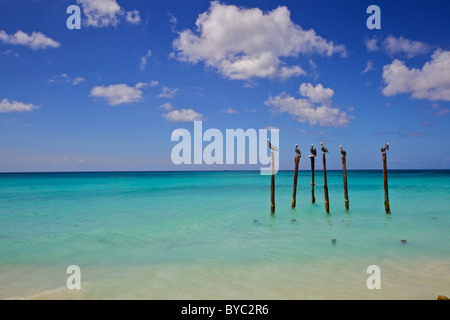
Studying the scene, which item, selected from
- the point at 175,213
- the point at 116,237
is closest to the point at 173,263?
the point at 116,237

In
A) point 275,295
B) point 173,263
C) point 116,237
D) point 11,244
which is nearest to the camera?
point 275,295

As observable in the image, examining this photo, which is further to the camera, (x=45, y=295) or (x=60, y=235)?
(x=60, y=235)

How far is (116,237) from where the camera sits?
38.0ft

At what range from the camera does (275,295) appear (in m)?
6.19

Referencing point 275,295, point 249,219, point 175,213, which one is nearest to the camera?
point 275,295

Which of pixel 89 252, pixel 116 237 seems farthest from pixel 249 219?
pixel 89 252

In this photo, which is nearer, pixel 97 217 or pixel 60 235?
pixel 60 235

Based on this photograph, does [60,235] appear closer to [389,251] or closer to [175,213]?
[175,213]

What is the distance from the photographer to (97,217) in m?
16.3

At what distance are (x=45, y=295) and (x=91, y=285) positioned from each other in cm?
96

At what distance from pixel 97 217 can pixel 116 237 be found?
5.59 m

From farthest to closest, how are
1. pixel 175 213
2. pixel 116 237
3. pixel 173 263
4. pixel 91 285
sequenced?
pixel 175 213, pixel 116 237, pixel 173 263, pixel 91 285
